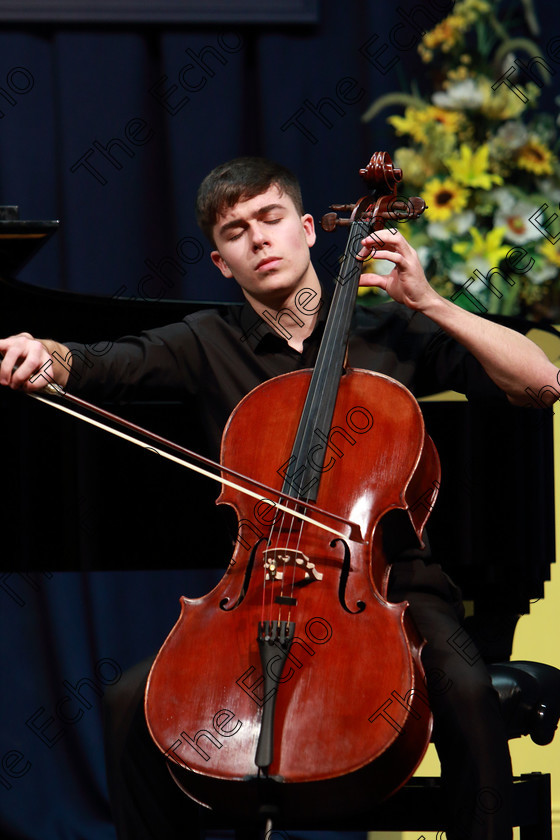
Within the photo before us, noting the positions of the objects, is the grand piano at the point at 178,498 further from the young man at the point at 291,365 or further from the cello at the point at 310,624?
the cello at the point at 310,624

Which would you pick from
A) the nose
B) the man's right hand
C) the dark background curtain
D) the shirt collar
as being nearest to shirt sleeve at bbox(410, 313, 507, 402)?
the shirt collar

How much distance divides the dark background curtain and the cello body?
1377 mm

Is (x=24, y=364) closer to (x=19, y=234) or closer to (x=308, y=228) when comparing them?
(x=19, y=234)

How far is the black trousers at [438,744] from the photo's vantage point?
1258 mm

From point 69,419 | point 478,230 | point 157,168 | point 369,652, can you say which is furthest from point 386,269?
point 369,652

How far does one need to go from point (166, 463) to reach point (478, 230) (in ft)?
3.21

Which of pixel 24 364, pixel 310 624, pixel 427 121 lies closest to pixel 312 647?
pixel 310 624

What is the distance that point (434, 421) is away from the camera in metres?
1.83

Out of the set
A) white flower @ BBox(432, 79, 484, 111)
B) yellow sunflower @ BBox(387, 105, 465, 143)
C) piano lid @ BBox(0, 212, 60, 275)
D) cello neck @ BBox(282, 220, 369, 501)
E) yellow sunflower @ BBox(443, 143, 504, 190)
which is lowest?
cello neck @ BBox(282, 220, 369, 501)

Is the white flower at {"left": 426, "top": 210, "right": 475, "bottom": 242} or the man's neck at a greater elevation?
the white flower at {"left": 426, "top": 210, "right": 475, "bottom": 242}

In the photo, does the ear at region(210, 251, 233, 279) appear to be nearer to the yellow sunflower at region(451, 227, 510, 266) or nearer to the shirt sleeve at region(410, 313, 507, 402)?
the shirt sleeve at region(410, 313, 507, 402)

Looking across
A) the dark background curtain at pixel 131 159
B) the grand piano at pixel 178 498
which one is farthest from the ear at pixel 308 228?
the dark background curtain at pixel 131 159

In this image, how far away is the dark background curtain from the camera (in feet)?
8.67

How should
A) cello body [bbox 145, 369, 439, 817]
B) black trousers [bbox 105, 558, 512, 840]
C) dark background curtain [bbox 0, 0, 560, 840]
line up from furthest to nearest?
dark background curtain [bbox 0, 0, 560, 840]
black trousers [bbox 105, 558, 512, 840]
cello body [bbox 145, 369, 439, 817]
